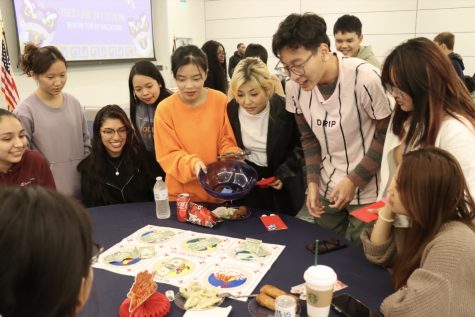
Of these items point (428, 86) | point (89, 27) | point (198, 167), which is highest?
point (89, 27)

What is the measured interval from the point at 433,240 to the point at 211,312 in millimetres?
683

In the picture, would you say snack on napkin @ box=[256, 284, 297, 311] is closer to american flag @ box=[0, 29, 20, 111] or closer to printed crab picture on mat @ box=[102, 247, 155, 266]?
printed crab picture on mat @ box=[102, 247, 155, 266]

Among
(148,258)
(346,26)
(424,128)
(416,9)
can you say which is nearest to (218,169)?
(148,258)

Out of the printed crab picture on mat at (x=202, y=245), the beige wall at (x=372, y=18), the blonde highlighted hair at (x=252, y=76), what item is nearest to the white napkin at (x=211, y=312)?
the printed crab picture on mat at (x=202, y=245)

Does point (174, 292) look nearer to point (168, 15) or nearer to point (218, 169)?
point (218, 169)

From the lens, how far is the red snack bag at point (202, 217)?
176 centimetres

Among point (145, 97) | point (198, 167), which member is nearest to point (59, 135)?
point (145, 97)

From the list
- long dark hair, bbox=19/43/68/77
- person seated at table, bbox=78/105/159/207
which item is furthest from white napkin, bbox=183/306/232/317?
long dark hair, bbox=19/43/68/77

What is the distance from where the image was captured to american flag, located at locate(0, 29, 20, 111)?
11.3 ft

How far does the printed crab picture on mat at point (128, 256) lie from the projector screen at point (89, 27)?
3213mm

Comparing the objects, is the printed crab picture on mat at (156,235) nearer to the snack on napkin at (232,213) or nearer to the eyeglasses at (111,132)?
the snack on napkin at (232,213)

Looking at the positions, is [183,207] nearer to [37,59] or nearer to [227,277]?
[227,277]

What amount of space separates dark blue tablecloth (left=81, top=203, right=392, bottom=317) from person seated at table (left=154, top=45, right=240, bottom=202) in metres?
0.21

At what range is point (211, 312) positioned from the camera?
1159 millimetres
